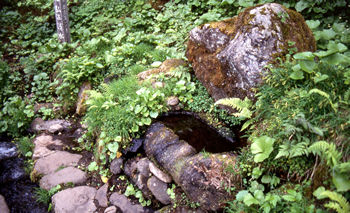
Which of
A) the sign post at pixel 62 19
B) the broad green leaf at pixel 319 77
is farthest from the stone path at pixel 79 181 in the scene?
the sign post at pixel 62 19

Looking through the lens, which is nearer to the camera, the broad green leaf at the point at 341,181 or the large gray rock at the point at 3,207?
the broad green leaf at the point at 341,181

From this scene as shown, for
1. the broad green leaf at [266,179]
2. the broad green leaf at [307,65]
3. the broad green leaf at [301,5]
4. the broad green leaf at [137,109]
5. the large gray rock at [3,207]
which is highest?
the broad green leaf at [301,5]

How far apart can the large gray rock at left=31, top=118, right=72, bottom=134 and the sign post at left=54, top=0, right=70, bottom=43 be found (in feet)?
9.53

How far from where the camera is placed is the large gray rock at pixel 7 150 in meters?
5.73

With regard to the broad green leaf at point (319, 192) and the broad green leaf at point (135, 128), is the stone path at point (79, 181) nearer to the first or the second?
the broad green leaf at point (135, 128)

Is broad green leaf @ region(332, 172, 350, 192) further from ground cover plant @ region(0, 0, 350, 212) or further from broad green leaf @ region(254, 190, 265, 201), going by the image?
broad green leaf @ region(254, 190, 265, 201)

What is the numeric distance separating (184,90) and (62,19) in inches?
195

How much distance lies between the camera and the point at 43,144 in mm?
5750

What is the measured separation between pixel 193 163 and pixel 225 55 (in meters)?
2.02

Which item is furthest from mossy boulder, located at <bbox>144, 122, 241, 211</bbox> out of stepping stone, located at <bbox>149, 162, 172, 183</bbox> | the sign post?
the sign post

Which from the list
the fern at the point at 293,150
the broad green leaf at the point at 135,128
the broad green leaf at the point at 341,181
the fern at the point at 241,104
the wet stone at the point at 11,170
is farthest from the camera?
the wet stone at the point at 11,170

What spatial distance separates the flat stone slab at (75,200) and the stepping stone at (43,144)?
139cm

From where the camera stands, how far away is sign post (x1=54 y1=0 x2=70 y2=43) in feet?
25.3

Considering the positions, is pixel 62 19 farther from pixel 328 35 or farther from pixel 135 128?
pixel 328 35
